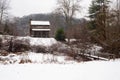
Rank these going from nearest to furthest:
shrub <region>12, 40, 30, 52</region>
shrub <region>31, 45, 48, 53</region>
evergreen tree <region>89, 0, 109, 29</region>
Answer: shrub <region>12, 40, 30, 52</region>
shrub <region>31, 45, 48, 53</region>
evergreen tree <region>89, 0, 109, 29</region>

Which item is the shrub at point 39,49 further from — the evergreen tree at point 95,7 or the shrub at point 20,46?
the evergreen tree at point 95,7

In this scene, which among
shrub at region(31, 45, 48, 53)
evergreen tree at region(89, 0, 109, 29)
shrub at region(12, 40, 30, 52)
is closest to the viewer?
shrub at region(12, 40, 30, 52)

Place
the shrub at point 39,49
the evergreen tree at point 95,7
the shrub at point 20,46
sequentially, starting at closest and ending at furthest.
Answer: the shrub at point 20,46 → the shrub at point 39,49 → the evergreen tree at point 95,7

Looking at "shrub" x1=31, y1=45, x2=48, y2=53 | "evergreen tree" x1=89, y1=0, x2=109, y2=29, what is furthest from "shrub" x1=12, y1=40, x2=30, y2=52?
"evergreen tree" x1=89, y1=0, x2=109, y2=29

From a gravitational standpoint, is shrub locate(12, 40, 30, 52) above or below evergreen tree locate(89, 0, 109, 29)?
below

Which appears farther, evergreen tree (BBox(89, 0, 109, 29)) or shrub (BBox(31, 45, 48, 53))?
evergreen tree (BBox(89, 0, 109, 29))

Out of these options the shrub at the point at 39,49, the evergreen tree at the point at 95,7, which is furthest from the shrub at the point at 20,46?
the evergreen tree at the point at 95,7

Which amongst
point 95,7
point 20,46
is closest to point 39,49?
point 20,46

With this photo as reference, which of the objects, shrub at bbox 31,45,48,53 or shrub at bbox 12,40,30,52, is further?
shrub at bbox 31,45,48,53

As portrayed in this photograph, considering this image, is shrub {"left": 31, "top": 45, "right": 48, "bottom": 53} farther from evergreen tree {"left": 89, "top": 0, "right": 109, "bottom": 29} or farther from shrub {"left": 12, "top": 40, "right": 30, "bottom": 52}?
evergreen tree {"left": 89, "top": 0, "right": 109, "bottom": 29}

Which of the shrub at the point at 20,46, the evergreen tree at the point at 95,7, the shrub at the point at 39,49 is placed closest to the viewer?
the shrub at the point at 20,46

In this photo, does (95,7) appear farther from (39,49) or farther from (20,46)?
(20,46)

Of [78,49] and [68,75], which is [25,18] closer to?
[78,49]

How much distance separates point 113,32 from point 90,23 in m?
13.6
